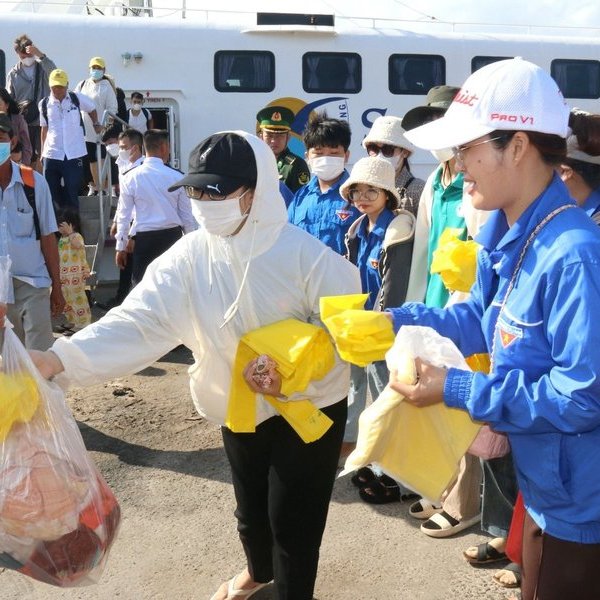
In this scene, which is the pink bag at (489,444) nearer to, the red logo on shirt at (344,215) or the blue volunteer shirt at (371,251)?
the blue volunteer shirt at (371,251)

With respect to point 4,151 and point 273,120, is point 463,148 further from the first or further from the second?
point 273,120

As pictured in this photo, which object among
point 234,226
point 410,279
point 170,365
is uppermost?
point 234,226

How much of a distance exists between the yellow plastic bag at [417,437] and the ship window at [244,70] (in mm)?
12713

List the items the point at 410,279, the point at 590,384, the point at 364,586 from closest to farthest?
the point at 590,384 → the point at 364,586 → the point at 410,279

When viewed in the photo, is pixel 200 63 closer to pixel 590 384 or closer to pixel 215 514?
pixel 215 514

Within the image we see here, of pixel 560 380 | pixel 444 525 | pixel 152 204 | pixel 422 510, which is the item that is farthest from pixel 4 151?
pixel 560 380

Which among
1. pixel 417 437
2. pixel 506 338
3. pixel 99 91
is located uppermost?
pixel 99 91

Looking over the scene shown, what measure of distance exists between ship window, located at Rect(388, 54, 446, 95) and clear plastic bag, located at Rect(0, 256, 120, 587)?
13.3m

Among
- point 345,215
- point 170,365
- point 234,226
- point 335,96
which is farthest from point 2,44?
point 234,226

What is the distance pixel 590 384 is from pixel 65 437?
170 centimetres

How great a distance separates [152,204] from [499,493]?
5.45 meters

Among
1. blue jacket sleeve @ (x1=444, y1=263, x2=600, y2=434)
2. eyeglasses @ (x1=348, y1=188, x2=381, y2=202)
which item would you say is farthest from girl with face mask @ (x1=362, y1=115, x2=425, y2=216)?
blue jacket sleeve @ (x1=444, y1=263, x2=600, y2=434)

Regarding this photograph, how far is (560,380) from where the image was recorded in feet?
5.51

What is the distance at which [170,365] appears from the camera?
7.05 meters
